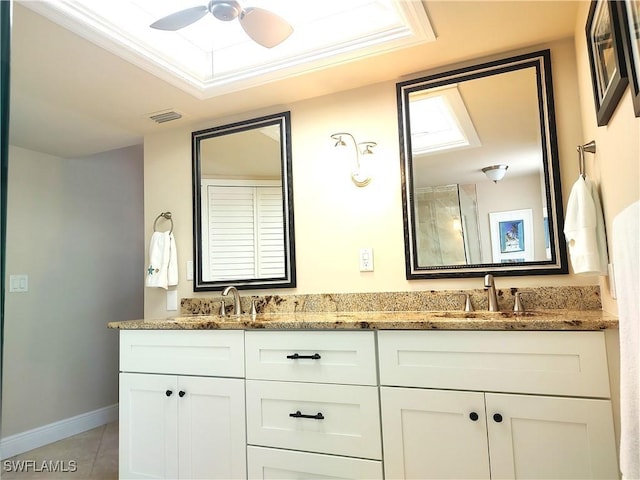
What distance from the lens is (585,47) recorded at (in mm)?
1673

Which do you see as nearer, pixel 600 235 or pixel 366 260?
pixel 600 235

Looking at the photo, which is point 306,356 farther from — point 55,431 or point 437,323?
point 55,431

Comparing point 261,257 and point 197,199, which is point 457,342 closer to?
point 261,257

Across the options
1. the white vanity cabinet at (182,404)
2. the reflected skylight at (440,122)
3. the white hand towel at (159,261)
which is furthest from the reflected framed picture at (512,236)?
the white hand towel at (159,261)

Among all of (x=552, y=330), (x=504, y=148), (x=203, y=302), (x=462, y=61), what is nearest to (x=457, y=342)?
(x=552, y=330)

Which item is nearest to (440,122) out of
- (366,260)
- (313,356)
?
(366,260)

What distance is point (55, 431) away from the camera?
321 cm

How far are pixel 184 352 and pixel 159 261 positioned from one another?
2.84 ft

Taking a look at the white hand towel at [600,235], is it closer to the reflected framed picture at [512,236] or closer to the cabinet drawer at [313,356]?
the reflected framed picture at [512,236]

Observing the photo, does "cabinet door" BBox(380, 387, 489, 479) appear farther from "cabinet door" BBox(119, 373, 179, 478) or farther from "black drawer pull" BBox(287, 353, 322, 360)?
"cabinet door" BBox(119, 373, 179, 478)

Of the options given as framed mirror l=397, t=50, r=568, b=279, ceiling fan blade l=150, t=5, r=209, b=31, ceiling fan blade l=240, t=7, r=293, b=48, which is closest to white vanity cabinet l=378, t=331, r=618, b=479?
framed mirror l=397, t=50, r=568, b=279

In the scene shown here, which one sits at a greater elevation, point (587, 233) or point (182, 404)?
point (587, 233)

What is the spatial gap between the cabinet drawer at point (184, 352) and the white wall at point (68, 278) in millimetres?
1469

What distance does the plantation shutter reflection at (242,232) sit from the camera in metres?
2.54
